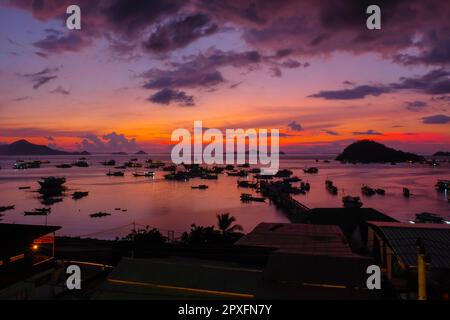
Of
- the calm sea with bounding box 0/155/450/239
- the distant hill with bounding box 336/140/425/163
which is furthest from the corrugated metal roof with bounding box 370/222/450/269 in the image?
the distant hill with bounding box 336/140/425/163

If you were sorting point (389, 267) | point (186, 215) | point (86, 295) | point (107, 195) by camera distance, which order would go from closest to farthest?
point (86, 295) → point (389, 267) → point (186, 215) → point (107, 195)

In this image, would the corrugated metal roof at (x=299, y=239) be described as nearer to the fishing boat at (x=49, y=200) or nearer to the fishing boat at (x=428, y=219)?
the fishing boat at (x=428, y=219)

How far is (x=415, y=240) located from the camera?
6242 mm

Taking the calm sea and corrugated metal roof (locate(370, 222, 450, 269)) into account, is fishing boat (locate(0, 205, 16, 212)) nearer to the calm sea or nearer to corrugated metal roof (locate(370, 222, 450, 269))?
the calm sea

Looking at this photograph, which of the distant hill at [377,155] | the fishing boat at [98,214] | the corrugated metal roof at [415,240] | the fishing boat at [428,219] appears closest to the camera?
the corrugated metal roof at [415,240]

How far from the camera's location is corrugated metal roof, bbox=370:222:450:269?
18.6ft

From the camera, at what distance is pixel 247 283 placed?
14.1 feet

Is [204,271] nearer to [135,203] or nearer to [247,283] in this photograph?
[247,283]

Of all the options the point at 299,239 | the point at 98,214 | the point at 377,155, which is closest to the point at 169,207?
the point at 98,214

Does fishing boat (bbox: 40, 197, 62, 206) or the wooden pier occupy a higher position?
the wooden pier

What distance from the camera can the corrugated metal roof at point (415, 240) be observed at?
566 centimetres

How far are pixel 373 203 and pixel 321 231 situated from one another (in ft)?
151

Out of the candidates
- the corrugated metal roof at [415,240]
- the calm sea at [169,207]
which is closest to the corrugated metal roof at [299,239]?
the corrugated metal roof at [415,240]

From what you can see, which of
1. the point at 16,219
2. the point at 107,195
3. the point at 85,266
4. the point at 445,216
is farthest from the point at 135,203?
the point at 85,266
